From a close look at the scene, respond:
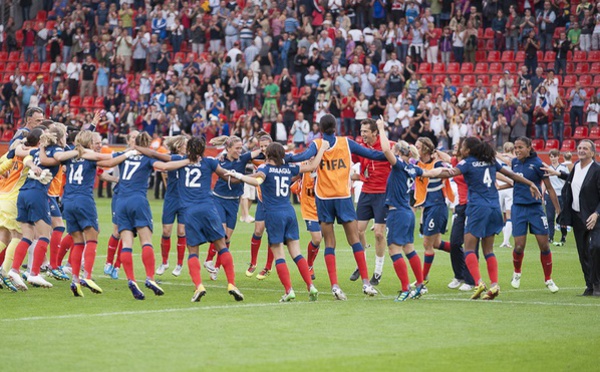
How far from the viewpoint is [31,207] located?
14.4 meters

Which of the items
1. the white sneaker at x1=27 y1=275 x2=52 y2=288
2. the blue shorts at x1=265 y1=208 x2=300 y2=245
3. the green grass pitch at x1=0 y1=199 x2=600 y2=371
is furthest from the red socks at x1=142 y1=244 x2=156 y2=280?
the white sneaker at x1=27 y1=275 x2=52 y2=288

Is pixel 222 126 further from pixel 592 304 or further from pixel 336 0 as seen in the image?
pixel 592 304

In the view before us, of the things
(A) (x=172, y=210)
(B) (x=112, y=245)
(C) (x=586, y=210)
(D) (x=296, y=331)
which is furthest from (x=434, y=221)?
(B) (x=112, y=245)

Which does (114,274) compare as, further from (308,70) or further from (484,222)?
(308,70)

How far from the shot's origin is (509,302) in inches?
533

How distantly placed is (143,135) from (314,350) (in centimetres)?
512

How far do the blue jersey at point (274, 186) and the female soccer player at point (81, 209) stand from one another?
2156 millimetres

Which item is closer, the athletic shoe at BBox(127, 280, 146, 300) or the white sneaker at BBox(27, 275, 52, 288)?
the athletic shoe at BBox(127, 280, 146, 300)

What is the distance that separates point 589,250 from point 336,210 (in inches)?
150

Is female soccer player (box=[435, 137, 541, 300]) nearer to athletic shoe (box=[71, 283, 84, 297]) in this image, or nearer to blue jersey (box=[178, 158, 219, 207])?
blue jersey (box=[178, 158, 219, 207])

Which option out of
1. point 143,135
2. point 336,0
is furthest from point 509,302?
point 336,0

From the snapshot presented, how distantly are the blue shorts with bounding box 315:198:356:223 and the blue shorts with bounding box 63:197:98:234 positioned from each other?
3.14 meters

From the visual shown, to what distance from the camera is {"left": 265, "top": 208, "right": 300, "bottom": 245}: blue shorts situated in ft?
44.1

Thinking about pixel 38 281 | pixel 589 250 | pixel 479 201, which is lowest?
pixel 38 281
